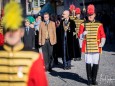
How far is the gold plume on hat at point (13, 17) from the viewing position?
380 centimetres

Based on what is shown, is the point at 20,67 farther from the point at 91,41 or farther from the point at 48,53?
the point at 48,53

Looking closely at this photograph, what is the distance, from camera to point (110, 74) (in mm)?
11016

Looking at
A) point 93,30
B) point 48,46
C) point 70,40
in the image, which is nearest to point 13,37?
point 93,30

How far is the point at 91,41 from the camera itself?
9.38 meters

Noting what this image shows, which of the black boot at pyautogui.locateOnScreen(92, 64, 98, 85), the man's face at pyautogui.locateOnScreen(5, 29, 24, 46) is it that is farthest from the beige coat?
the man's face at pyautogui.locateOnScreen(5, 29, 24, 46)

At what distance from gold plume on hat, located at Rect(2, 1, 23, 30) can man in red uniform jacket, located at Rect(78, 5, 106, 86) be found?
5469 millimetres

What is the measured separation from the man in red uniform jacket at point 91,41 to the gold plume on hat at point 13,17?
5469 mm

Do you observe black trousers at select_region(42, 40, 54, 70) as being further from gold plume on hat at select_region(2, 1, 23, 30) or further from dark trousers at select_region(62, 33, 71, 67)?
gold plume on hat at select_region(2, 1, 23, 30)

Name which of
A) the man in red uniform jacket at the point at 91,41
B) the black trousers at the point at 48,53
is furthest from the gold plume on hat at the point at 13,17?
the black trousers at the point at 48,53

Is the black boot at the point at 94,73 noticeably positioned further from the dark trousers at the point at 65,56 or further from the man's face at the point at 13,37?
the man's face at the point at 13,37

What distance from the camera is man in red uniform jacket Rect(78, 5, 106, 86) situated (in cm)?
923

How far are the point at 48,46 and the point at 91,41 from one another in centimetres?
289

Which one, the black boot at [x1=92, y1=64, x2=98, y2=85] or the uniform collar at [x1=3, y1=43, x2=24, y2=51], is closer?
the uniform collar at [x1=3, y1=43, x2=24, y2=51]

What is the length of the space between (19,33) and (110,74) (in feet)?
24.6
